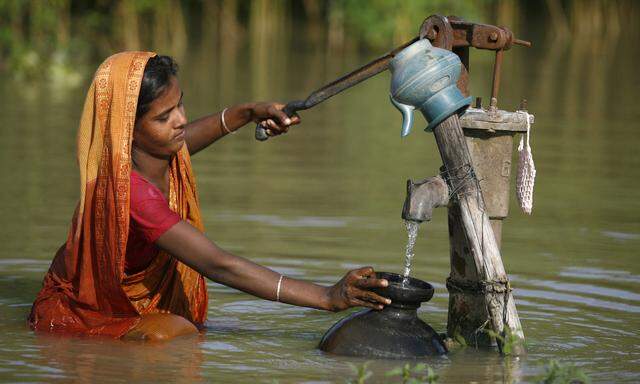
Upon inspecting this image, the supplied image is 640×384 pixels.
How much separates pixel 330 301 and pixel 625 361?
1235 mm

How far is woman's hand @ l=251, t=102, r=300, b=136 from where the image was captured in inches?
216

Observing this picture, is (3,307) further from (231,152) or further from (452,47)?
(231,152)

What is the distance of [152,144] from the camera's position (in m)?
5.15

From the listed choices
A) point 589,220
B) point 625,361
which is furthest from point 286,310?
point 589,220

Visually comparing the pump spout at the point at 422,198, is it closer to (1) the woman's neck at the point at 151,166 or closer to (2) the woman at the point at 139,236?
(2) the woman at the point at 139,236

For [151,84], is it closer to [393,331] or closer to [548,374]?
[393,331]

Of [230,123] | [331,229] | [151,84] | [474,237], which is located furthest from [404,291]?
[331,229]

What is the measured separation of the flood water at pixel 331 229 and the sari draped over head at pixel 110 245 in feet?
0.49

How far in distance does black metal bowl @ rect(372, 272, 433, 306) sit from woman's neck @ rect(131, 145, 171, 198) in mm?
1061

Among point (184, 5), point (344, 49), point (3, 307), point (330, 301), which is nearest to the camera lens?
point (330, 301)

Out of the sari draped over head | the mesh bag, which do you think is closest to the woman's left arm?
the sari draped over head

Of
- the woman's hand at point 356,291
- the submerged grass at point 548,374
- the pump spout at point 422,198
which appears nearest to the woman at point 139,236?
the woman's hand at point 356,291

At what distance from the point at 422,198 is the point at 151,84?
3.84 ft

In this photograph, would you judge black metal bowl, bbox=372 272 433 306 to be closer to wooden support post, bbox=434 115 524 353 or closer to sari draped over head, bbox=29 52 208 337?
wooden support post, bbox=434 115 524 353
